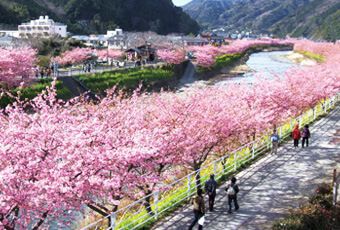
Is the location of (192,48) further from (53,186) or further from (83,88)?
(53,186)

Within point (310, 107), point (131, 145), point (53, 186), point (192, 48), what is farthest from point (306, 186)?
point (192, 48)

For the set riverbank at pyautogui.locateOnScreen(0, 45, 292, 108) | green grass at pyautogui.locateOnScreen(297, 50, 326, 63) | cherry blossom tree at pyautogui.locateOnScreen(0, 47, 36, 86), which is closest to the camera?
cherry blossom tree at pyautogui.locateOnScreen(0, 47, 36, 86)

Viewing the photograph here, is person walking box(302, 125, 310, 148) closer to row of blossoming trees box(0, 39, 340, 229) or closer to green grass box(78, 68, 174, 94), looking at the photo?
row of blossoming trees box(0, 39, 340, 229)

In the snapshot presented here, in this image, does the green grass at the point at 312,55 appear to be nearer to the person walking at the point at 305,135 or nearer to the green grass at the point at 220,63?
the green grass at the point at 220,63

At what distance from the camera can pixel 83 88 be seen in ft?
158

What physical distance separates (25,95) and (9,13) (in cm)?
7432

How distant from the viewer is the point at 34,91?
41.0m

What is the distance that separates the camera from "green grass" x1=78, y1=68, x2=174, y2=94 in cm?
4956

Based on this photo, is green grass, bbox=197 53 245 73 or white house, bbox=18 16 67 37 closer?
green grass, bbox=197 53 245 73

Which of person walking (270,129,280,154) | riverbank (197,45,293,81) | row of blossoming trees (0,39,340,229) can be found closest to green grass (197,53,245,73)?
riverbank (197,45,293,81)

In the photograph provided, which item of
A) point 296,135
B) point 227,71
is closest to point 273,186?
point 296,135

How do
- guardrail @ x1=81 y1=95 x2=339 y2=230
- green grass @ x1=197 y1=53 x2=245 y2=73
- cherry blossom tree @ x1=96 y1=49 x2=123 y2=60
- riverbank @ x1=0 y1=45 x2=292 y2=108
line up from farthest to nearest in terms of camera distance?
green grass @ x1=197 y1=53 x2=245 y2=73 → cherry blossom tree @ x1=96 y1=49 x2=123 y2=60 → riverbank @ x1=0 y1=45 x2=292 y2=108 → guardrail @ x1=81 y1=95 x2=339 y2=230

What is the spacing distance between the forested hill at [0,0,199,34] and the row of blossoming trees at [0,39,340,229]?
91.4m

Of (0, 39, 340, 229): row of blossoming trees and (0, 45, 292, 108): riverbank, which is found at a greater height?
(0, 39, 340, 229): row of blossoming trees
